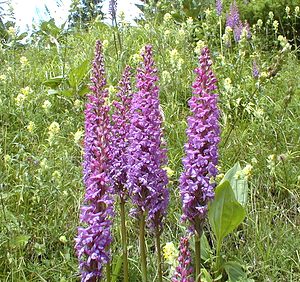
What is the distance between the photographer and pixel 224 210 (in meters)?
2.97

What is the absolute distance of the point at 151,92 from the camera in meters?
2.43

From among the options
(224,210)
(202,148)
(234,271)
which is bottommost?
(234,271)

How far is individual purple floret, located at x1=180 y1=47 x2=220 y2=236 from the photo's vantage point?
2303 mm

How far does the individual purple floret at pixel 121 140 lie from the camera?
98.3 inches

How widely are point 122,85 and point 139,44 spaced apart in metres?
4.59

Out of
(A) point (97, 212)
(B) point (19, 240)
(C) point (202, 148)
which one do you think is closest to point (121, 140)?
(C) point (202, 148)

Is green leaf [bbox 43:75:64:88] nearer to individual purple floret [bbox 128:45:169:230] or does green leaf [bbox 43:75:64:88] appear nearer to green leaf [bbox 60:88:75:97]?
green leaf [bbox 60:88:75:97]

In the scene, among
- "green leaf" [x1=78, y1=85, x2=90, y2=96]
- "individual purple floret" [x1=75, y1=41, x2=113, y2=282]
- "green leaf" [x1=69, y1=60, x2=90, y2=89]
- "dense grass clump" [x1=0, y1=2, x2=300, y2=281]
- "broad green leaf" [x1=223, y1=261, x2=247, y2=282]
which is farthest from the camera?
"green leaf" [x1=78, y1=85, x2=90, y2=96]

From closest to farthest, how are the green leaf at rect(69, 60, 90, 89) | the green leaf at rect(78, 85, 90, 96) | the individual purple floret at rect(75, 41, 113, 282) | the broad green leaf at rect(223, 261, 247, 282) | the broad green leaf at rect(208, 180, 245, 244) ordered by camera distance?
the individual purple floret at rect(75, 41, 113, 282), the broad green leaf at rect(208, 180, 245, 244), the broad green leaf at rect(223, 261, 247, 282), the green leaf at rect(69, 60, 90, 89), the green leaf at rect(78, 85, 90, 96)

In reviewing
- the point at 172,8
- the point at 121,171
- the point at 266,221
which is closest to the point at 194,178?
the point at 121,171

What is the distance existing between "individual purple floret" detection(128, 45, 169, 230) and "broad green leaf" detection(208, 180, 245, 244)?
20.6 inches

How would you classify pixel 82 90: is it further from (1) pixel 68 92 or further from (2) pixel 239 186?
(2) pixel 239 186

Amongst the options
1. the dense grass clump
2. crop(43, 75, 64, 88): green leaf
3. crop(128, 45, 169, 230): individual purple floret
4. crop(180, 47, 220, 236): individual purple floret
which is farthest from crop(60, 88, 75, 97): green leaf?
crop(180, 47, 220, 236): individual purple floret

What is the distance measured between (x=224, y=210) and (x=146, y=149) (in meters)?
0.79
